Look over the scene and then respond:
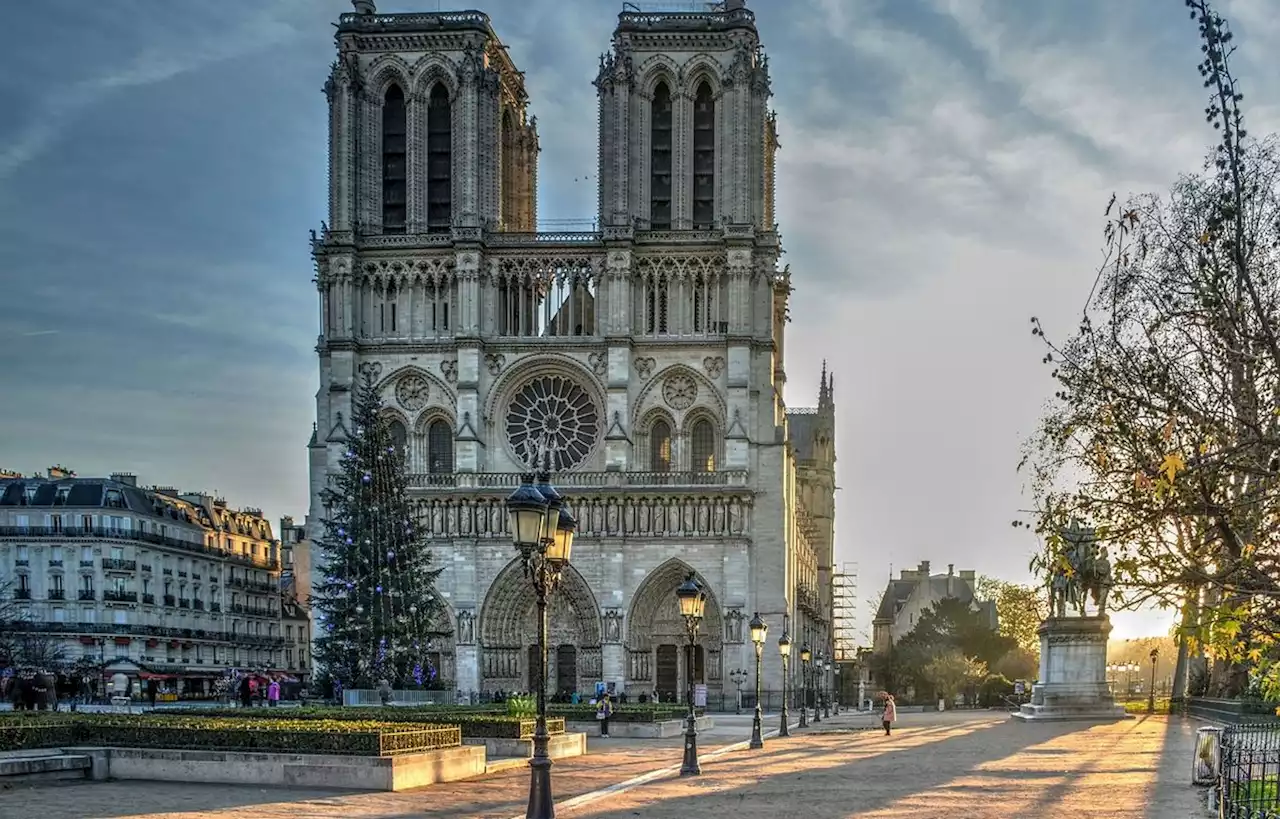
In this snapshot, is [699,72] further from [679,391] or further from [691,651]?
[691,651]

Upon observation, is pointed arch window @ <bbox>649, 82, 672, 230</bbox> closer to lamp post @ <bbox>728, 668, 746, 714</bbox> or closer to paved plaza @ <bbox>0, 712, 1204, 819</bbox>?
lamp post @ <bbox>728, 668, 746, 714</bbox>

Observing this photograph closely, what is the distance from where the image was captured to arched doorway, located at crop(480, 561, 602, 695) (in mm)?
66812

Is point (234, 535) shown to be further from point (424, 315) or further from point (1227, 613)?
point (1227, 613)

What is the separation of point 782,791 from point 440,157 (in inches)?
2066

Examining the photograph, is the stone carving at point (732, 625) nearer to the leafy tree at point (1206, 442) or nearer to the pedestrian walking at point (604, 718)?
the pedestrian walking at point (604, 718)

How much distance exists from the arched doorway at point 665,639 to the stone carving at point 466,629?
6.45 m

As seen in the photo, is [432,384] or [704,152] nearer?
[432,384]

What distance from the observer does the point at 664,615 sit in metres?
67.2

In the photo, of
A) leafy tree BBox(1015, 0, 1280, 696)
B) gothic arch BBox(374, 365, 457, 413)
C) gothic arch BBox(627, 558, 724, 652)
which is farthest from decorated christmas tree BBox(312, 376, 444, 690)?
leafy tree BBox(1015, 0, 1280, 696)

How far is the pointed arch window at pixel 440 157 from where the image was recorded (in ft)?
232

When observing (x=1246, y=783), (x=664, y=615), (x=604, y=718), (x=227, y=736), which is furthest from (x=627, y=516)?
(x=1246, y=783)

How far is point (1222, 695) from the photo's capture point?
146 feet

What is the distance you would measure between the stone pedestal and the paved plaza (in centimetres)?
1360

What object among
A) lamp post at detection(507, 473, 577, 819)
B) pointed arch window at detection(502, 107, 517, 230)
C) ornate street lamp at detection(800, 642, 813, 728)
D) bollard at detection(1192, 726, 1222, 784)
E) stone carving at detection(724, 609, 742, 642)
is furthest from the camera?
pointed arch window at detection(502, 107, 517, 230)
